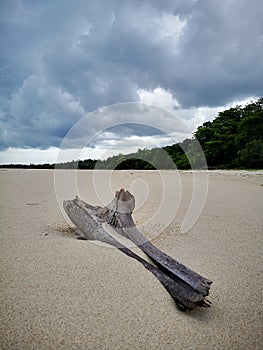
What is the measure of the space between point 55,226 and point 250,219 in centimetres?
246

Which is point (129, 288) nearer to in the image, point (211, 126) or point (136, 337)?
point (136, 337)

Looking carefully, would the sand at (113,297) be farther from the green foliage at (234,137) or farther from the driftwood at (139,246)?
the green foliage at (234,137)

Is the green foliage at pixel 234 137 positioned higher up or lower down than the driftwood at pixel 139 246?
higher up

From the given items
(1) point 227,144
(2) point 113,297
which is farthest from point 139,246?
(1) point 227,144

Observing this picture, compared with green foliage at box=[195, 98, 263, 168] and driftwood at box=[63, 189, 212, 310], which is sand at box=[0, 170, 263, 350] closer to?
driftwood at box=[63, 189, 212, 310]

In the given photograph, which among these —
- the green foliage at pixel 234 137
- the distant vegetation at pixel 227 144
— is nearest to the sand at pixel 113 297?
the distant vegetation at pixel 227 144

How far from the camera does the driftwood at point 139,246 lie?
148 centimetres

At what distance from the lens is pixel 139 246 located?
2113 mm

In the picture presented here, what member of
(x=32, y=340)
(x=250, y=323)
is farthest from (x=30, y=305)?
(x=250, y=323)

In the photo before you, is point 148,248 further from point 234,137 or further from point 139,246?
point 234,137

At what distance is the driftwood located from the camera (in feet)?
4.84

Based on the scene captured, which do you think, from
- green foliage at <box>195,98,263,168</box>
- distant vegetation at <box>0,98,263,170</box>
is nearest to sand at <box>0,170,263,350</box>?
distant vegetation at <box>0,98,263,170</box>

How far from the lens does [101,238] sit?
7.40 ft

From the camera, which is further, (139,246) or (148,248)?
(139,246)
